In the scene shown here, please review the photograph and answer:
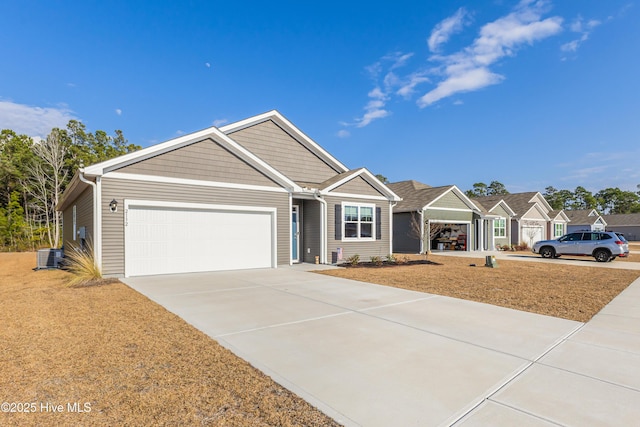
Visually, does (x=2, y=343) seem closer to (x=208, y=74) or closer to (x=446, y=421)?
(x=446, y=421)

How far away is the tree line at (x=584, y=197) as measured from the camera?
73562mm

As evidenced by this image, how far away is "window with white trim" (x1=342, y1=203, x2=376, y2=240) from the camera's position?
14.9 meters

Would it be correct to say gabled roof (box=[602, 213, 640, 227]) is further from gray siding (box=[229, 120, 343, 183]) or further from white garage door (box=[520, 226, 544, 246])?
gray siding (box=[229, 120, 343, 183])

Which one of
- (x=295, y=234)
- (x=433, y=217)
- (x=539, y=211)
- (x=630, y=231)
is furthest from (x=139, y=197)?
(x=630, y=231)

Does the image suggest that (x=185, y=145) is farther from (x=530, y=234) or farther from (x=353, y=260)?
(x=530, y=234)

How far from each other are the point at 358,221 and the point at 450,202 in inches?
414

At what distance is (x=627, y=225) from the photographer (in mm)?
52438

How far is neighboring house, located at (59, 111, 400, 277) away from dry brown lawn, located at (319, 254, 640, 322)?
2823 mm

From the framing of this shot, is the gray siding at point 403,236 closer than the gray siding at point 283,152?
No

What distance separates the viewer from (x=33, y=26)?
12.2 meters

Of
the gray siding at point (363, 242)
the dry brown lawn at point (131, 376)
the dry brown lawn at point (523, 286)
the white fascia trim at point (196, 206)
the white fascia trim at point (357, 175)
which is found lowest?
the dry brown lawn at point (523, 286)

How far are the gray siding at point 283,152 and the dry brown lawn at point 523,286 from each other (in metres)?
6.02

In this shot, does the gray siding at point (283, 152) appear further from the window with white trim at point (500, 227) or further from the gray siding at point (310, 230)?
the window with white trim at point (500, 227)

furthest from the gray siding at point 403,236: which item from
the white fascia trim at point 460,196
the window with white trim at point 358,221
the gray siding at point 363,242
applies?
the window with white trim at point 358,221
